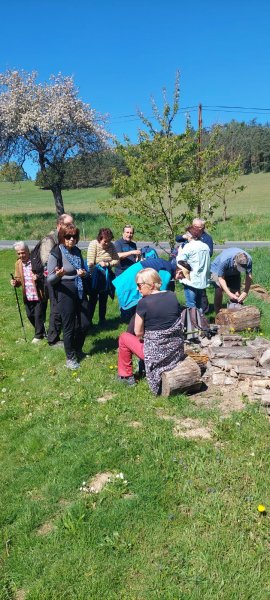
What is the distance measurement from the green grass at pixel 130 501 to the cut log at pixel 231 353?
1102mm

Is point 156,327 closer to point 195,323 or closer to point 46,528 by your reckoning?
point 195,323

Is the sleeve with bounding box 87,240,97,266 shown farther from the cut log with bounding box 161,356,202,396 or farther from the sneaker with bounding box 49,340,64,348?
the cut log with bounding box 161,356,202,396

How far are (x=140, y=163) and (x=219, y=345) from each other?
504 cm

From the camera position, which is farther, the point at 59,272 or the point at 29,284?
the point at 29,284

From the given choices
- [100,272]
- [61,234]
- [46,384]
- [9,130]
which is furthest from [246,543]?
[9,130]

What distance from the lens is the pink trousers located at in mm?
5625

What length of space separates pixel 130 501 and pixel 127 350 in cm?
229

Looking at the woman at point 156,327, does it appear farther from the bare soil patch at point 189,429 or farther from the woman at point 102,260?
the woman at point 102,260

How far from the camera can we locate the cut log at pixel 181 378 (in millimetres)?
5309

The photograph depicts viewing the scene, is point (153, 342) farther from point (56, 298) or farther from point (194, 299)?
point (194, 299)

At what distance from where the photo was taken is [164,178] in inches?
396

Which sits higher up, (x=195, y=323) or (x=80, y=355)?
(x=195, y=323)

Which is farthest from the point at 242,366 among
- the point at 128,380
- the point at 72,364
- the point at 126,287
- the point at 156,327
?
the point at 72,364

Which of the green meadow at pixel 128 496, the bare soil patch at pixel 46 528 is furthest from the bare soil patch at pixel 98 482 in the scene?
the bare soil patch at pixel 46 528
